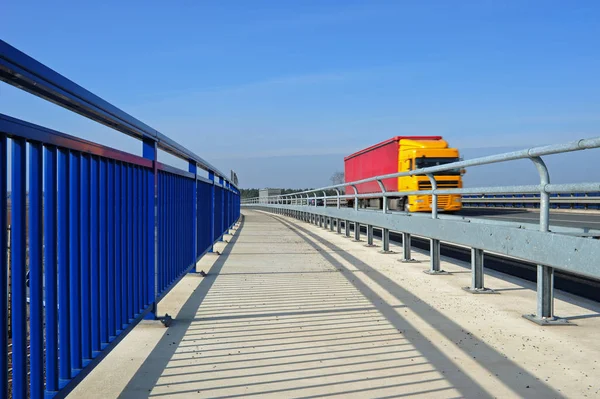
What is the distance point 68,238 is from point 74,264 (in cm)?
16

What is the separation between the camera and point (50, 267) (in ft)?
7.51

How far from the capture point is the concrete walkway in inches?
120

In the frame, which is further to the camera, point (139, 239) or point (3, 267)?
point (139, 239)

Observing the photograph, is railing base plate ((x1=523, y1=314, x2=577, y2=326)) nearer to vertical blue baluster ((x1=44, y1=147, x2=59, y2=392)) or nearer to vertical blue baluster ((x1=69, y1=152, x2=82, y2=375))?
vertical blue baluster ((x1=69, y1=152, x2=82, y2=375))

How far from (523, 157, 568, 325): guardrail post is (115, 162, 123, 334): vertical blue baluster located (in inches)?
123

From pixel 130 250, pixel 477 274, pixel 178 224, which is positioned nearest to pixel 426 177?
pixel 477 274

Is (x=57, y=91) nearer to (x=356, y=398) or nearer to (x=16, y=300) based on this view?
(x=16, y=300)

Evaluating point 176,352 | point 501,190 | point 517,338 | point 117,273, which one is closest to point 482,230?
point 501,190

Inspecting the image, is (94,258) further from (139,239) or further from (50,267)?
(139,239)

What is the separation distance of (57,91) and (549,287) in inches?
159

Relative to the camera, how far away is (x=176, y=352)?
12.2 feet

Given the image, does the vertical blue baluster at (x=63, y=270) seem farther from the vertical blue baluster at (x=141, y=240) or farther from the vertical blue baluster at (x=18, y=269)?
the vertical blue baluster at (x=141, y=240)

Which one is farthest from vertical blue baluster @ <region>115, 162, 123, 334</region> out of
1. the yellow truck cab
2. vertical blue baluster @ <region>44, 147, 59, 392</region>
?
the yellow truck cab

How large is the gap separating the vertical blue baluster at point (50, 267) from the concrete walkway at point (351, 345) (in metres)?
0.65
